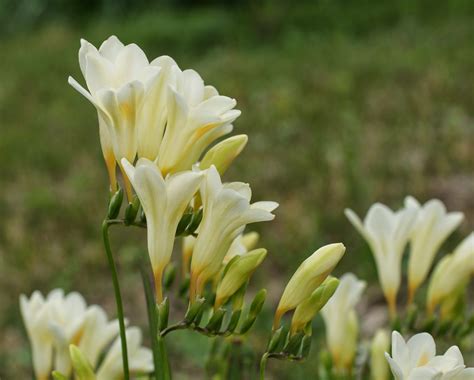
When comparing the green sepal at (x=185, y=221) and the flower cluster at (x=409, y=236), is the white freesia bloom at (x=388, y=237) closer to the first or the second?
the flower cluster at (x=409, y=236)

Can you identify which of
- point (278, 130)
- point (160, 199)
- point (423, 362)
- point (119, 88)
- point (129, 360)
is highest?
point (278, 130)

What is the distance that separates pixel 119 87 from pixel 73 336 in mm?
442

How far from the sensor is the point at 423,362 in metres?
1.04

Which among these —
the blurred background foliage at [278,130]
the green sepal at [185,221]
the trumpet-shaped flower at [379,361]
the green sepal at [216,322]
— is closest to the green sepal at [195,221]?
the green sepal at [185,221]

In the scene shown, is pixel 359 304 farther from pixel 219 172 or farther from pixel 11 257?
pixel 219 172

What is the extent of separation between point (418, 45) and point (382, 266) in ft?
16.3

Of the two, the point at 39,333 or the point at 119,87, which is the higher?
the point at 119,87

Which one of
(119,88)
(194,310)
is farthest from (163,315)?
(119,88)

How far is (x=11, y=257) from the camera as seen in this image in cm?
371

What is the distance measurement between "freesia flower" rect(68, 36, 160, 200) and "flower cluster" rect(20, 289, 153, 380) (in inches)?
12.7

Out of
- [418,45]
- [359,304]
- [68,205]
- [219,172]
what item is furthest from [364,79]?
[219,172]

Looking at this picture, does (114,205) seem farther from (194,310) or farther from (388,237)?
(388,237)

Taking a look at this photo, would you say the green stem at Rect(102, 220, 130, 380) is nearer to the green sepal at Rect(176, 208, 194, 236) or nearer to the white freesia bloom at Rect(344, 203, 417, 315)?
the green sepal at Rect(176, 208, 194, 236)

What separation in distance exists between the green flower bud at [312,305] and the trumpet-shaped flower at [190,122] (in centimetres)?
22
